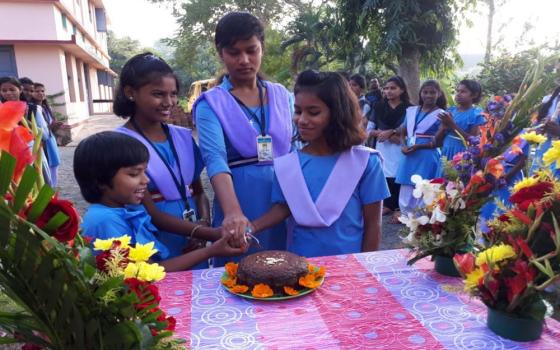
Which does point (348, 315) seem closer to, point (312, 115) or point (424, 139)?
point (312, 115)

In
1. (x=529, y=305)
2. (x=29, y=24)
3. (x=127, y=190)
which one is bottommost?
(x=529, y=305)

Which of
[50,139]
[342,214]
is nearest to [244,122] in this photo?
[342,214]

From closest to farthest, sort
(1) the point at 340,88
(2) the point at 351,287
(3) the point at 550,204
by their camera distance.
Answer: (3) the point at 550,204 → (2) the point at 351,287 → (1) the point at 340,88

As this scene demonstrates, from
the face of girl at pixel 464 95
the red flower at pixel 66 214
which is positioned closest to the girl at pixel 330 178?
the red flower at pixel 66 214

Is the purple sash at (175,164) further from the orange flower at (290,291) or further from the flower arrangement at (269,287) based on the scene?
the orange flower at (290,291)

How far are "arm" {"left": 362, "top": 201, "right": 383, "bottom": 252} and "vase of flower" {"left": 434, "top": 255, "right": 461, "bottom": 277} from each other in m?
0.42

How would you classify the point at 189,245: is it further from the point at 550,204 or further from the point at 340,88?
the point at 550,204

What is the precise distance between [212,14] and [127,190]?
20.8 meters

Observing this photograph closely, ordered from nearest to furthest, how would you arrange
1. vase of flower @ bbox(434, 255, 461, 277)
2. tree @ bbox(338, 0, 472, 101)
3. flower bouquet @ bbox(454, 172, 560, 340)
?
flower bouquet @ bbox(454, 172, 560, 340) → vase of flower @ bbox(434, 255, 461, 277) → tree @ bbox(338, 0, 472, 101)

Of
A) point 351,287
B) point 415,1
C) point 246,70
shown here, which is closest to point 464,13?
point 415,1

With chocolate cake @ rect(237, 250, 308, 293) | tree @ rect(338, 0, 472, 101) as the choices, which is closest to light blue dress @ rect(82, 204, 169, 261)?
chocolate cake @ rect(237, 250, 308, 293)

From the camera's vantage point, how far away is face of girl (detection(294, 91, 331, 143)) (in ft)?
6.20

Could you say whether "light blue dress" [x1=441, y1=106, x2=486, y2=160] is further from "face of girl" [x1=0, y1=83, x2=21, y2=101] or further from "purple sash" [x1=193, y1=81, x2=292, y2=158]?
"face of girl" [x1=0, y1=83, x2=21, y2=101]

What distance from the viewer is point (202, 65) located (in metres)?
43.7
